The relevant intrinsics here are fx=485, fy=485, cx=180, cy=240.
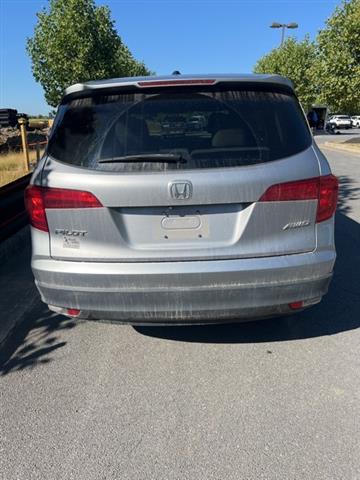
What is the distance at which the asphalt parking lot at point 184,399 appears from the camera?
2.45m

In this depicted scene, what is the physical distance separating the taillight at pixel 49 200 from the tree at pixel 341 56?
21.1 metres

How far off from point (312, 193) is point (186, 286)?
0.97 metres

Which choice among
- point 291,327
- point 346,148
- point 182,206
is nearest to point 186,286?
point 182,206

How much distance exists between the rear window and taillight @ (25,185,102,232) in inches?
7.8

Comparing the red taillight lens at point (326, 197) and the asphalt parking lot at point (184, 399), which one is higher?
the red taillight lens at point (326, 197)

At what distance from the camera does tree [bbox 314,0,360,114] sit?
20.9 m

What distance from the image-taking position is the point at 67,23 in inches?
1039

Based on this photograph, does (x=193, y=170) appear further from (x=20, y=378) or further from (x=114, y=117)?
(x=20, y=378)

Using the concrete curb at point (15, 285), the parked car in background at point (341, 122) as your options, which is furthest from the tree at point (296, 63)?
the concrete curb at point (15, 285)

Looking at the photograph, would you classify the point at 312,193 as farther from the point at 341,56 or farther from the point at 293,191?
the point at 341,56

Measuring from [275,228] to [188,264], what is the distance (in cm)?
58

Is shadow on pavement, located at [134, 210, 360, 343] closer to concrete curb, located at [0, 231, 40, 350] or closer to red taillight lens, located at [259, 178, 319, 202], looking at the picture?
concrete curb, located at [0, 231, 40, 350]

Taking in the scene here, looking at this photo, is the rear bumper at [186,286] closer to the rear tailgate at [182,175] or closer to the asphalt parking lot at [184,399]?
the rear tailgate at [182,175]

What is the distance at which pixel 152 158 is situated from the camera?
2.89 meters
